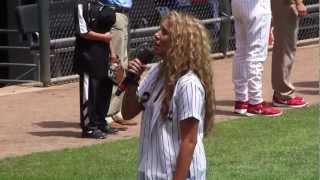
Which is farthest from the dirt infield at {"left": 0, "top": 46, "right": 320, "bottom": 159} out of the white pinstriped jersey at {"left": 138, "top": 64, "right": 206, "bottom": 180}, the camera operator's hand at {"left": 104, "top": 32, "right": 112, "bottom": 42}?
the white pinstriped jersey at {"left": 138, "top": 64, "right": 206, "bottom": 180}

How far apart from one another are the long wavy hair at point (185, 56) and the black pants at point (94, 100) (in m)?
3.90

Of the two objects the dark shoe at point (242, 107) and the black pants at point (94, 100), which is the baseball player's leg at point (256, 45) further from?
the black pants at point (94, 100)

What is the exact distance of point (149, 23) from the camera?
1383 cm

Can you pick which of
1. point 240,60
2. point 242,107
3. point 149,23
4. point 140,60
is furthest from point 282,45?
point 140,60

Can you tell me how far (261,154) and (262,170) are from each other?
57cm

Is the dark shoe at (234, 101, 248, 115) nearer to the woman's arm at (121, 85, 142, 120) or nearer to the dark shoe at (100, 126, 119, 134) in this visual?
the dark shoe at (100, 126, 119, 134)

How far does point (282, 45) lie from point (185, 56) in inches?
225

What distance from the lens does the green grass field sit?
7176 mm

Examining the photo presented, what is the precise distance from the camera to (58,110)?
1027 centimetres

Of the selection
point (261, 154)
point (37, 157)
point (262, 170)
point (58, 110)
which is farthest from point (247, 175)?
point (58, 110)

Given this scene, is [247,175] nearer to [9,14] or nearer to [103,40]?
[103,40]

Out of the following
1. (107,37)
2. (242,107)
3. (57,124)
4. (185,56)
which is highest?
(185,56)

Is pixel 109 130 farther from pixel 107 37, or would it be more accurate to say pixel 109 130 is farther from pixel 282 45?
pixel 282 45

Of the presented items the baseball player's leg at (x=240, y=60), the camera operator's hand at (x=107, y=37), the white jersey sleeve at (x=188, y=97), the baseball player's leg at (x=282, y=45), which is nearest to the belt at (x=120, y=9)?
the camera operator's hand at (x=107, y=37)
